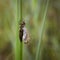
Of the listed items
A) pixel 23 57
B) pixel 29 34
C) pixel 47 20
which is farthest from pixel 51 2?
pixel 23 57

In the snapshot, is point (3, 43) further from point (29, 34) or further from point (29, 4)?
point (29, 4)

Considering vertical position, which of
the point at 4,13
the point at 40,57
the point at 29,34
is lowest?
the point at 40,57

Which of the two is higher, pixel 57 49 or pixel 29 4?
pixel 29 4
